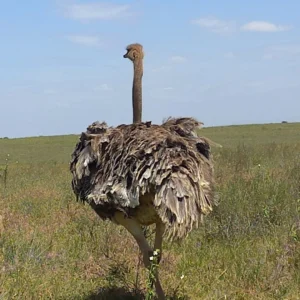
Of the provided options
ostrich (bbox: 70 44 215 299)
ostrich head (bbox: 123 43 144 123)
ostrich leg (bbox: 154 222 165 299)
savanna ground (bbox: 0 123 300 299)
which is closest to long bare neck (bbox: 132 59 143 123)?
ostrich head (bbox: 123 43 144 123)

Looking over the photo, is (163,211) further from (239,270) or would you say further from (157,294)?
(239,270)

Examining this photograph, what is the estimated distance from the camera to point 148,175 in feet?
12.1

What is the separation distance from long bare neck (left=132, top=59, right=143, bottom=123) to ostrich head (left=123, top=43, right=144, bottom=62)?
57 millimetres

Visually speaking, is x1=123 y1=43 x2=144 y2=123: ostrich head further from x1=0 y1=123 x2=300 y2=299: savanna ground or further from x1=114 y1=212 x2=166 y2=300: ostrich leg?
x1=0 y1=123 x2=300 y2=299: savanna ground

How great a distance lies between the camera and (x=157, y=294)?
14.1 feet

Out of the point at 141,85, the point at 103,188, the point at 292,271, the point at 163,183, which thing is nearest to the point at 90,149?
the point at 103,188

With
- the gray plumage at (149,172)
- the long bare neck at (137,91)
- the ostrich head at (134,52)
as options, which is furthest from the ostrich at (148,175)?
the ostrich head at (134,52)

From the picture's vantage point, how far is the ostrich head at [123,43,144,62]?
5176 mm

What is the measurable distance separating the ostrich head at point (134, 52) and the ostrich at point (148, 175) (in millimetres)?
1008

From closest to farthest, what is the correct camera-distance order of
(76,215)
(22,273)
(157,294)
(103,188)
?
(103,188), (157,294), (22,273), (76,215)

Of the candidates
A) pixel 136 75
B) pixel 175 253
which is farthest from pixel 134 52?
pixel 175 253

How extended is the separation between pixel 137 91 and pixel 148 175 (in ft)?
4.50

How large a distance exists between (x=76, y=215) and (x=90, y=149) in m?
3.45

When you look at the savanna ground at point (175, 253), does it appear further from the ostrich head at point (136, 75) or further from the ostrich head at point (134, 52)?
the ostrich head at point (134, 52)
